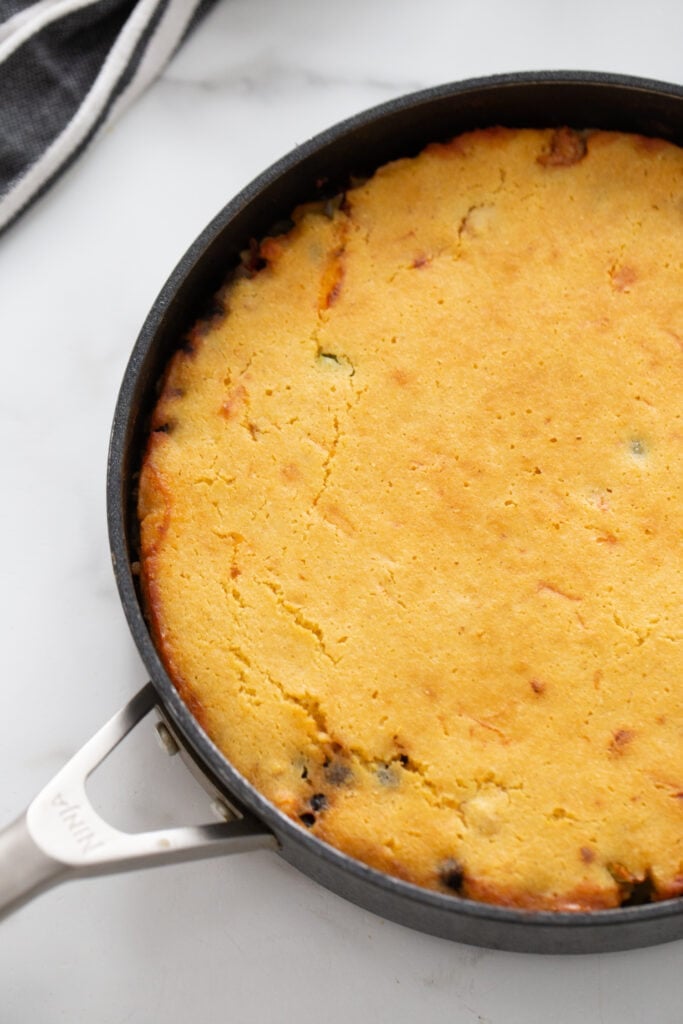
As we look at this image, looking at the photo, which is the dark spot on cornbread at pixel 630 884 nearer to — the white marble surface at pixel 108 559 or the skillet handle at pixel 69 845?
the white marble surface at pixel 108 559

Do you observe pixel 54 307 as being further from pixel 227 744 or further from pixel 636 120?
pixel 636 120

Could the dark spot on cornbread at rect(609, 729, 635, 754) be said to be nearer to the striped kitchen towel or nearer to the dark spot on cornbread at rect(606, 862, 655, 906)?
the dark spot on cornbread at rect(606, 862, 655, 906)

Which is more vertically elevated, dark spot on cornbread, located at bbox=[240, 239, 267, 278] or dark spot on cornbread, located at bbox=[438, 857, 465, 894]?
dark spot on cornbread, located at bbox=[240, 239, 267, 278]

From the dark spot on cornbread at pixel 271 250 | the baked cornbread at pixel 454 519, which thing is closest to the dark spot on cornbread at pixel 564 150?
the baked cornbread at pixel 454 519

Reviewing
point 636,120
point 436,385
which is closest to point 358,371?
point 436,385

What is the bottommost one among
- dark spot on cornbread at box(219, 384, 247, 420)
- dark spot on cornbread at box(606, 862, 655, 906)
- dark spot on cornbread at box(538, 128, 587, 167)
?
dark spot on cornbread at box(606, 862, 655, 906)

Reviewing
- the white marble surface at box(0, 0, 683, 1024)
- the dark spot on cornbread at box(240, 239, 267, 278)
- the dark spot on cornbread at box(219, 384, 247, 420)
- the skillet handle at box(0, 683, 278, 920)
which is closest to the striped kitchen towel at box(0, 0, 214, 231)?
the white marble surface at box(0, 0, 683, 1024)
